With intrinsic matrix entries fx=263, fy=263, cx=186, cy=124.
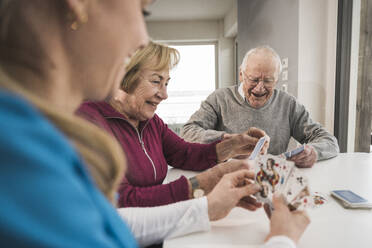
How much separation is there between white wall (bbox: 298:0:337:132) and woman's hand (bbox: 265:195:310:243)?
206 cm

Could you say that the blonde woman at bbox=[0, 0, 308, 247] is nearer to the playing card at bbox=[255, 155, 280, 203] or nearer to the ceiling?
the playing card at bbox=[255, 155, 280, 203]

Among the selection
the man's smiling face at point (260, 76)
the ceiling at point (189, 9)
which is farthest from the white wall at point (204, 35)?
the man's smiling face at point (260, 76)

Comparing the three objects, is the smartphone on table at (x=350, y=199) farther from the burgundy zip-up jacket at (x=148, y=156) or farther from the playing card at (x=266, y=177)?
the burgundy zip-up jacket at (x=148, y=156)

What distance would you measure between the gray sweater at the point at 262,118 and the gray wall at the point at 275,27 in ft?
2.36

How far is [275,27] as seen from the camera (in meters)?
3.02

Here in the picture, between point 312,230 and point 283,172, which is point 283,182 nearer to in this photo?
point 283,172

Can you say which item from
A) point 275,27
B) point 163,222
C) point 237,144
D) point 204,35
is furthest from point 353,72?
point 204,35

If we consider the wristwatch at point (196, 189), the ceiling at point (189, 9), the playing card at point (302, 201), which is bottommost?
the wristwatch at point (196, 189)

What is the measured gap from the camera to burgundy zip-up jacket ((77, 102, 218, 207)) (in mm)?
934

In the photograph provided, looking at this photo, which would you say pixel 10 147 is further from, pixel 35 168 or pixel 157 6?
pixel 157 6

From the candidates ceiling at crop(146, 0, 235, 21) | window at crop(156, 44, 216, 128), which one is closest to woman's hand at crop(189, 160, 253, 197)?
ceiling at crop(146, 0, 235, 21)

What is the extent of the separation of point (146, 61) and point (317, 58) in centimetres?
197

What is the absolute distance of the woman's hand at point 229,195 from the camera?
0.80 metres

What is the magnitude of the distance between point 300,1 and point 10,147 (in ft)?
9.12
